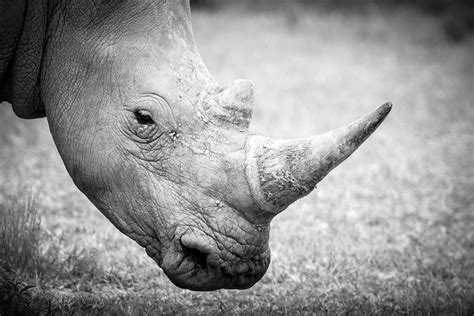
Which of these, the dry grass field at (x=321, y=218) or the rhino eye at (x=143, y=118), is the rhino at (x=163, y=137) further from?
the dry grass field at (x=321, y=218)

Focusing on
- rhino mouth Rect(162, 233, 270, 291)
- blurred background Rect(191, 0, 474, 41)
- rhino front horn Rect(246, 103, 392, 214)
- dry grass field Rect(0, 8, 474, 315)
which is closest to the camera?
rhino front horn Rect(246, 103, 392, 214)

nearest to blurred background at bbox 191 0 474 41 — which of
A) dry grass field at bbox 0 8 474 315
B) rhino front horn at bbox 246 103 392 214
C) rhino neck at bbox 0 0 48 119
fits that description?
dry grass field at bbox 0 8 474 315

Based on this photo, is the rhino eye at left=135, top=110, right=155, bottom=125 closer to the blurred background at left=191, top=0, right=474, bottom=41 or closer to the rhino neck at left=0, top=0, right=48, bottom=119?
the rhino neck at left=0, top=0, right=48, bottom=119

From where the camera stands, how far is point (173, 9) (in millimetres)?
3336

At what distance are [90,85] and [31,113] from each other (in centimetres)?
60

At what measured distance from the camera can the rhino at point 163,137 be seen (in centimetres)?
297

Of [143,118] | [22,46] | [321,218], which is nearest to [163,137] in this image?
[143,118]

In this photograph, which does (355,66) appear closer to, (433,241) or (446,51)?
(446,51)

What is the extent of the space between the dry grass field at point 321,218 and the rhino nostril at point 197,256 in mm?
840

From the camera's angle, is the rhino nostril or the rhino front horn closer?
the rhino front horn

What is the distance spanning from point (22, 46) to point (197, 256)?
1.53 m

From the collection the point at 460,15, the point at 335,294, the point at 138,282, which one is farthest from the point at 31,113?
the point at 460,15

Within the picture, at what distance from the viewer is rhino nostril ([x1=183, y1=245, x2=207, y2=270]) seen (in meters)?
3.06

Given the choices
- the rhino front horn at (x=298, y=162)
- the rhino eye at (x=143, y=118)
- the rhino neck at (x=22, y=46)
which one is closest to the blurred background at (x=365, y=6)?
the rhino neck at (x=22, y=46)
